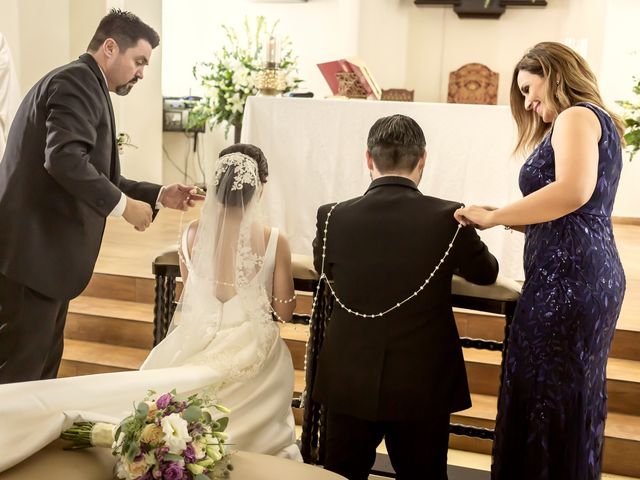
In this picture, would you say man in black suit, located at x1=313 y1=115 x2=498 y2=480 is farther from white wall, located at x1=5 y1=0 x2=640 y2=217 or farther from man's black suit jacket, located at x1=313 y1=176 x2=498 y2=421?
white wall, located at x1=5 y1=0 x2=640 y2=217

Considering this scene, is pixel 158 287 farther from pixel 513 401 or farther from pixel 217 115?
pixel 217 115

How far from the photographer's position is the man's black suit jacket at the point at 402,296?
2.31 m

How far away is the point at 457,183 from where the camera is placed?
14.9 feet

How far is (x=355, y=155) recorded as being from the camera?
468 centimetres

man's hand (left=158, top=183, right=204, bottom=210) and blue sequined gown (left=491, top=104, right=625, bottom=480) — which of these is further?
man's hand (left=158, top=183, right=204, bottom=210)

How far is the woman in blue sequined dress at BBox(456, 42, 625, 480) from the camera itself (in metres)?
2.47

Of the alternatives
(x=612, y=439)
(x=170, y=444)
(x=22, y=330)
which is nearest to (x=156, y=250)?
(x=22, y=330)

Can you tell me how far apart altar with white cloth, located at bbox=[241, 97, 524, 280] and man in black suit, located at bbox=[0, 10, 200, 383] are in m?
1.65

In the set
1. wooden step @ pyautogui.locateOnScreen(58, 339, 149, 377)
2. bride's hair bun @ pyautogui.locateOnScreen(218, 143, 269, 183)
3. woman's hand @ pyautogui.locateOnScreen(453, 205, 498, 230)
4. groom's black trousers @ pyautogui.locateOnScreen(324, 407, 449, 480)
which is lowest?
wooden step @ pyautogui.locateOnScreen(58, 339, 149, 377)

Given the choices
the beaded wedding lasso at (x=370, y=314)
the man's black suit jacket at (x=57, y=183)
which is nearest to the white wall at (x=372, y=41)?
the man's black suit jacket at (x=57, y=183)

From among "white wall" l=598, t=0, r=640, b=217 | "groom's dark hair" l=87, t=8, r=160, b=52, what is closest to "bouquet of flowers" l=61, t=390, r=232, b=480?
"groom's dark hair" l=87, t=8, r=160, b=52

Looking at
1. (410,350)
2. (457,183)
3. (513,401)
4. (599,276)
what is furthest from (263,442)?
(457,183)

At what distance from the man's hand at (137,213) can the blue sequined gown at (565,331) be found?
55.5 inches

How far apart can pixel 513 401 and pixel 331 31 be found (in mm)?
7418
